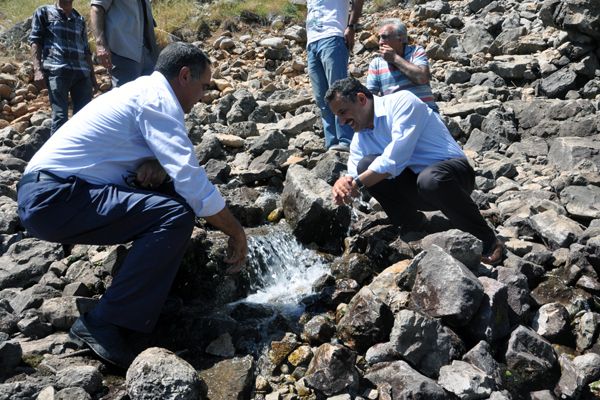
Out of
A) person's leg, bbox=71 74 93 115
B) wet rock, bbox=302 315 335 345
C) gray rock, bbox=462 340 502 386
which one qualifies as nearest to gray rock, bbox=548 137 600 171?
gray rock, bbox=462 340 502 386

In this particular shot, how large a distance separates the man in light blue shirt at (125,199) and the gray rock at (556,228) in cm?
257

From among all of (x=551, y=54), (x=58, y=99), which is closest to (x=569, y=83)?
(x=551, y=54)

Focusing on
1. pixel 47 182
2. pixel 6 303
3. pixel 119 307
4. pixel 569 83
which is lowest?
pixel 569 83

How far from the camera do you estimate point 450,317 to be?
13.5 ft

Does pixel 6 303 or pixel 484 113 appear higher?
pixel 6 303

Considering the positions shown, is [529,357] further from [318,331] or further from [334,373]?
[318,331]

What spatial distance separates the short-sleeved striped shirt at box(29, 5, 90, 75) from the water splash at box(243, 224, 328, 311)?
8.59 ft

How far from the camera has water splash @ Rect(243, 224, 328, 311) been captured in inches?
209

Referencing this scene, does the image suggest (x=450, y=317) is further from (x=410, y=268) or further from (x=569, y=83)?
(x=569, y=83)

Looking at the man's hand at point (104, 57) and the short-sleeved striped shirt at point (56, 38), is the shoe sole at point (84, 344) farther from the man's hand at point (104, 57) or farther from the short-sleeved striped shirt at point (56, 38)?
the short-sleeved striped shirt at point (56, 38)

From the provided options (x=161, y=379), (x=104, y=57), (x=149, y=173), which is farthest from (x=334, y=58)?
(x=161, y=379)

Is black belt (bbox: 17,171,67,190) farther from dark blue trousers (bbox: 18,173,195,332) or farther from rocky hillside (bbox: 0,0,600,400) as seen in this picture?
rocky hillside (bbox: 0,0,600,400)

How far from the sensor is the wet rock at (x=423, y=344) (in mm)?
3994

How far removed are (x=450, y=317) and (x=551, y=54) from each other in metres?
7.03
